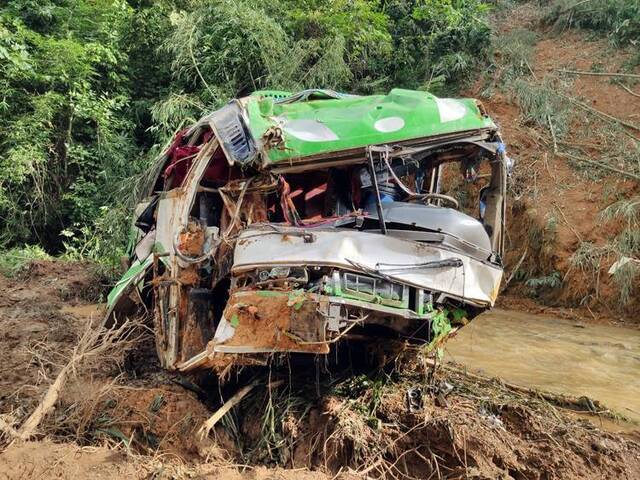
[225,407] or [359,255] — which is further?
[225,407]

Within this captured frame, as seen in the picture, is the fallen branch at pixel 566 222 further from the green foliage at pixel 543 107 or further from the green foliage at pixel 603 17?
the green foliage at pixel 603 17

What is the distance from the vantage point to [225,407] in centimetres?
386

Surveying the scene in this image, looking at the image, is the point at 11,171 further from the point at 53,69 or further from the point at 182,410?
the point at 182,410

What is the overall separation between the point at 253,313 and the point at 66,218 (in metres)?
11.7

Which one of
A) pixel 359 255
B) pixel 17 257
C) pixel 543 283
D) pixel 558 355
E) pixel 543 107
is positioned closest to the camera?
pixel 359 255

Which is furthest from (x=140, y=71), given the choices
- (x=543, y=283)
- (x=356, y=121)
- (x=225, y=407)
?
(x=225, y=407)

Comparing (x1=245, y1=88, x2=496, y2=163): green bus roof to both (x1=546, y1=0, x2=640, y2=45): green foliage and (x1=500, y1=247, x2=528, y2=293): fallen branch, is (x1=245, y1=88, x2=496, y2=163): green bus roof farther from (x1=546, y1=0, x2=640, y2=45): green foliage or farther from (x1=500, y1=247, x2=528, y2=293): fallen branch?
(x1=546, y1=0, x2=640, y2=45): green foliage

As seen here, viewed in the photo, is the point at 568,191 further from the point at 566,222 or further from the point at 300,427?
the point at 300,427

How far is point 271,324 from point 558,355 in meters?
5.00

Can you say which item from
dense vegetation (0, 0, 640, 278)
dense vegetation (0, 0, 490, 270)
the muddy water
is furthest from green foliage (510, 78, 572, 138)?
the muddy water

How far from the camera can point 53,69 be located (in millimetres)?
12555

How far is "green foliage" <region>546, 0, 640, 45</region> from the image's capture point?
46.2 ft

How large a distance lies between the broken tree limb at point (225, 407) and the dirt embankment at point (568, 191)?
6.99 m

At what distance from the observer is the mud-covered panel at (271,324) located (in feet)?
11.1
